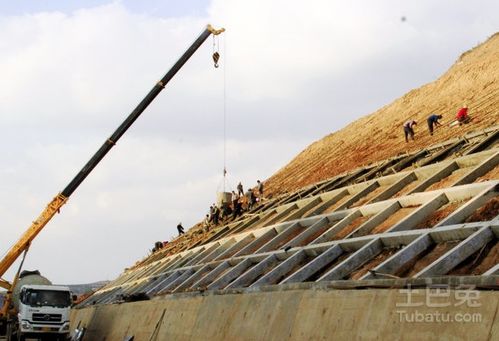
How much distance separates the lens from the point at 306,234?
1931cm

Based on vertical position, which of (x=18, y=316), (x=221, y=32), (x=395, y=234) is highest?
(x=221, y=32)

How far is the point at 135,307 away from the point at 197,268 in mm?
3166

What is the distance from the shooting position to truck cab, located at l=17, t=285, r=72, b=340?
27.0 metres

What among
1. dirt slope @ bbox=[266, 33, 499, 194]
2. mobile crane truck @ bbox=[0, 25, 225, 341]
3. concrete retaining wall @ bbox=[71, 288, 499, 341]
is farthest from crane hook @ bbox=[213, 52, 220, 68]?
concrete retaining wall @ bbox=[71, 288, 499, 341]

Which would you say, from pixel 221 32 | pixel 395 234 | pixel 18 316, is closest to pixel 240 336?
pixel 395 234

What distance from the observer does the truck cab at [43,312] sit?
26984 mm

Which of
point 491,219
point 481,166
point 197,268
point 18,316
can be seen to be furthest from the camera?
point 18,316

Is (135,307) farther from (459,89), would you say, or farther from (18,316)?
(459,89)

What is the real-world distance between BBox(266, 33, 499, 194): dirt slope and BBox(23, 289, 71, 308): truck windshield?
15.0 m

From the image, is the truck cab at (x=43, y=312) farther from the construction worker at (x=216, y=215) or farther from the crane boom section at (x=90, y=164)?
the construction worker at (x=216, y=215)

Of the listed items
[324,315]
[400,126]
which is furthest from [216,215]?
[324,315]

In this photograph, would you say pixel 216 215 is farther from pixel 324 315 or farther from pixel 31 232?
pixel 324 315

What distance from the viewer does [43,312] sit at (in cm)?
2717

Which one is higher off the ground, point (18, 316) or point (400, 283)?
point (18, 316)
